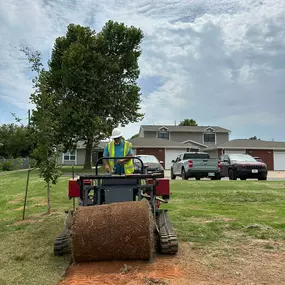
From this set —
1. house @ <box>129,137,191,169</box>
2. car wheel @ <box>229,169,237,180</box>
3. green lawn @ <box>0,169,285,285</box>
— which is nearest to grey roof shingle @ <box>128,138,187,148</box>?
house @ <box>129,137,191,169</box>

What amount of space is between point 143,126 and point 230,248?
50.2m

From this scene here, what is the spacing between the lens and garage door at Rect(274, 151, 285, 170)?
45781 millimetres

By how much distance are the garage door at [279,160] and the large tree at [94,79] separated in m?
19.7

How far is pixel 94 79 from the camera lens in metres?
33.0

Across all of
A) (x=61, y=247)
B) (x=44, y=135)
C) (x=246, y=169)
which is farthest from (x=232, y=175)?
(x=61, y=247)

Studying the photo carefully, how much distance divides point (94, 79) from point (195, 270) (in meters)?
29.3

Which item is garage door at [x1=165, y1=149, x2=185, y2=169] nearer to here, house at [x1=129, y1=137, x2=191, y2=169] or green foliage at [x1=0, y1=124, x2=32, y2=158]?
house at [x1=129, y1=137, x2=191, y2=169]

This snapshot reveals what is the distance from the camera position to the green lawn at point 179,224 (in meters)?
5.23

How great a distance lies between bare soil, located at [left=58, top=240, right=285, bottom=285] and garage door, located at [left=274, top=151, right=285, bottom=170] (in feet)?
139

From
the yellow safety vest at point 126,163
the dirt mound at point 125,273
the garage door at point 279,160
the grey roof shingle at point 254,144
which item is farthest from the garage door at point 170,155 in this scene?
the dirt mound at point 125,273

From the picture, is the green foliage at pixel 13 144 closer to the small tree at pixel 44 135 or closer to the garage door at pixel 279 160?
the garage door at pixel 279 160

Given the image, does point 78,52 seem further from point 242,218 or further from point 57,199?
point 242,218

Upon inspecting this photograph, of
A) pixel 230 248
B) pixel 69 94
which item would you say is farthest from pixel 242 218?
pixel 69 94

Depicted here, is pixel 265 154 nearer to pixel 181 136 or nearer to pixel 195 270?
pixel 181 136
